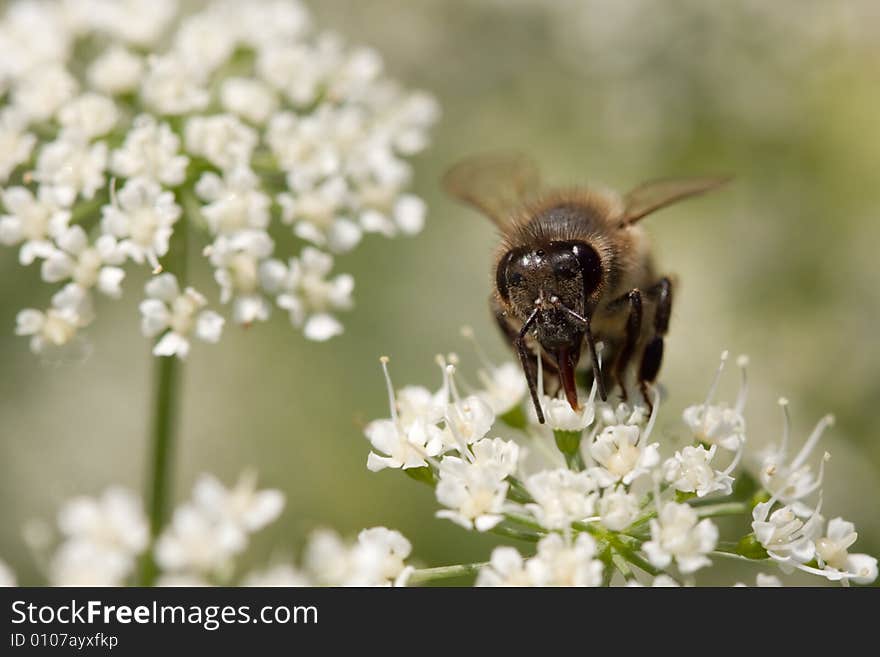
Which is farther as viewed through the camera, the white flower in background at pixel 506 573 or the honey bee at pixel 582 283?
the honey bee at pixel 582 283

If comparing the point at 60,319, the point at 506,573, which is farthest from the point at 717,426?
the point at 60,319

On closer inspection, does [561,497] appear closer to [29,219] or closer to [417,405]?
[417,405]

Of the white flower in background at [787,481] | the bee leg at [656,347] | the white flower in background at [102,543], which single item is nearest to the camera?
the white flower in background at [102,543]

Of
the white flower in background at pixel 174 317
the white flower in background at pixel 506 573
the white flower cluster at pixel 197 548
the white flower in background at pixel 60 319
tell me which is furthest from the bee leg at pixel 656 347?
the white flower in background at pixel 60 319

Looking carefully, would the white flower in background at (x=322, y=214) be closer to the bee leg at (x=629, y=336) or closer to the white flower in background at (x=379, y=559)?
the bee leg at (x=629, y=336)

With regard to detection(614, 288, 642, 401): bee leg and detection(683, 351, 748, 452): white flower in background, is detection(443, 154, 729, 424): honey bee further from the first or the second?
detection(683, 351, 748, 452): white flower in background
